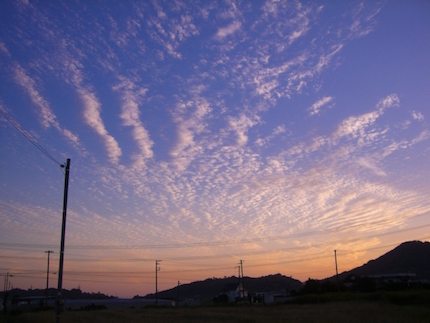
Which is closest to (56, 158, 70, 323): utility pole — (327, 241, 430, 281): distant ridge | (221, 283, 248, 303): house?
(221, 283, 248, 303): house

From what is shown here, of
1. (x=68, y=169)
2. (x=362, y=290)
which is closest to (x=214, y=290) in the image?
(x=362, y=290)

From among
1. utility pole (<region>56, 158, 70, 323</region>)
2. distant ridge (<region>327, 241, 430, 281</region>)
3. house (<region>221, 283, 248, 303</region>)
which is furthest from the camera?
distant ridge (<region>327, 241, 430, 281</region>)

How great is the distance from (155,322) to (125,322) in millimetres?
3228

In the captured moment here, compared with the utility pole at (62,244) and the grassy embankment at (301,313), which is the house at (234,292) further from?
the utility pole at (62,244)

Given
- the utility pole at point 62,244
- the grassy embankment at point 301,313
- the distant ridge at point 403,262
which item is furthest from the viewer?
the distant ridge at point 403,262

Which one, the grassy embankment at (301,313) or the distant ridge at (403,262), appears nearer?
the grassy embankment at (301,313)

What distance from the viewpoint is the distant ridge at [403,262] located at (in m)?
158

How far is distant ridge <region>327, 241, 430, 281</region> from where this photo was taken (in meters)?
158

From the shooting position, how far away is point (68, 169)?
26375 mm

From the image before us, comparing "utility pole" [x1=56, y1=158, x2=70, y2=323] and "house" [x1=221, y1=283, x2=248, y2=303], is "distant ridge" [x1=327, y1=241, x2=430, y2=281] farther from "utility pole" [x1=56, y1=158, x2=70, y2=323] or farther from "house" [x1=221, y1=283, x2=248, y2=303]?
"utility pole" [x1=56, y1=158, x2=70, y2=323]

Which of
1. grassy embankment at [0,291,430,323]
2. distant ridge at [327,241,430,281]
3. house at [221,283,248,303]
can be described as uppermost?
distant ridge at [327,241,430,281]

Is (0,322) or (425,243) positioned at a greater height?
(425,243)

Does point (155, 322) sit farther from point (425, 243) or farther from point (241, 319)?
point (425, 243)

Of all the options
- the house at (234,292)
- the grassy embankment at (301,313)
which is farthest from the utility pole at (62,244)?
the house at (234,292)
